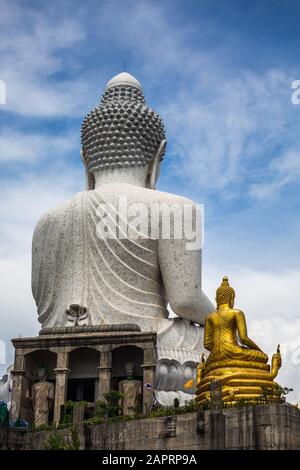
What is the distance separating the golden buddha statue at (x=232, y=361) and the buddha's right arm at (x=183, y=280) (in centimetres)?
517

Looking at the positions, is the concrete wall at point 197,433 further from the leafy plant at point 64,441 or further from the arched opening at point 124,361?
the arched opening at point 124,361

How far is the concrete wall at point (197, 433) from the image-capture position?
15.1 m

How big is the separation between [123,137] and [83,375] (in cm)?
791

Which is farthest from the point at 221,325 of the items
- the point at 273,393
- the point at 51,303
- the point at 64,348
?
the point at 51,303

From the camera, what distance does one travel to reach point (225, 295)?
769 inches

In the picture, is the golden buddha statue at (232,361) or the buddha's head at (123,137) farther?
the buddha's head at (123,137)

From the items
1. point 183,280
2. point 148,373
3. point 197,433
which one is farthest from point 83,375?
point 197,433

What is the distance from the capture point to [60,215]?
2645cm

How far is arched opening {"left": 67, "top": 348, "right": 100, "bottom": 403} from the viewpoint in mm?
23562

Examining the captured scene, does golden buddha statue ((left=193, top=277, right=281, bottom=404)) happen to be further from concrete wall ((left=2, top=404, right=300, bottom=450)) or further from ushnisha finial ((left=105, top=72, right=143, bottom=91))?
ushnisha finial ((left=105, top=72, right=143, bottom=91))

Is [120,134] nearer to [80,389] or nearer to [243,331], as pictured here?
[80,389]

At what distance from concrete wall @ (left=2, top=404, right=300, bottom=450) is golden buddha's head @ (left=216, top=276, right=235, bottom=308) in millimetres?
4123

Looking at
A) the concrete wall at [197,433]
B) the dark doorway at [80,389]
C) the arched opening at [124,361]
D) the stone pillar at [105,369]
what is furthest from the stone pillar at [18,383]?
the concrete wall at [197,433]
